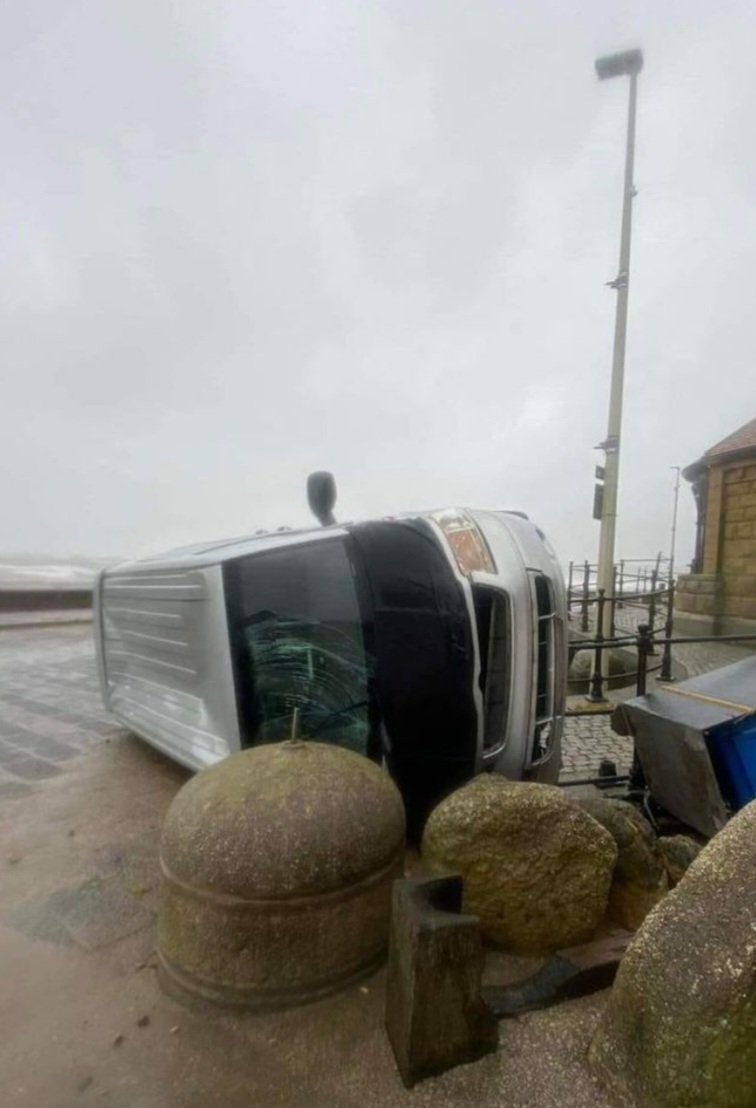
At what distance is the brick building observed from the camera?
46.6 feet

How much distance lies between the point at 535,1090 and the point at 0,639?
13.6 meters

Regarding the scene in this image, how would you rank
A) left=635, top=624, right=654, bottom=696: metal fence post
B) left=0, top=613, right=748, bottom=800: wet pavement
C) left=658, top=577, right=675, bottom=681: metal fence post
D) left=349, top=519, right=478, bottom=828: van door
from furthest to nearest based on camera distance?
1. left=658, top=577, right=675, bottom=681: metal fence post
2. left=0, top=613, right=748, bottom=800: wet pavement
3. left=635, top=624, right=654, bottom=696: metal fence post
4. left=349, top=519, right=478, bottom=828: van door

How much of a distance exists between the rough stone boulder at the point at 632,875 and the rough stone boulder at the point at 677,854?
15 centimetres

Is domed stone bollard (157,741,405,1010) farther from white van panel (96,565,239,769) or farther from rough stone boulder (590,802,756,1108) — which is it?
white van panel (96,565,239,769)

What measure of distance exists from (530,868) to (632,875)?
1.86 feet

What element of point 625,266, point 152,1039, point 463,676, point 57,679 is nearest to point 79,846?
point 152,1039

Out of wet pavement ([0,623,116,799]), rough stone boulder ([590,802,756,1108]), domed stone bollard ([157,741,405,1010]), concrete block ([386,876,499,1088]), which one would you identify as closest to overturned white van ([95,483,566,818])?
domed stone bollard ([157,741,405,1010])

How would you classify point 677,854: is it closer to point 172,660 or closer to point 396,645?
Answer: point 396,645

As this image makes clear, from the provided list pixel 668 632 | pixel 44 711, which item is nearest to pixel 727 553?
pixel 668 632

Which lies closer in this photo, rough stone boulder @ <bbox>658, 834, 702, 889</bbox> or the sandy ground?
the sandy ground

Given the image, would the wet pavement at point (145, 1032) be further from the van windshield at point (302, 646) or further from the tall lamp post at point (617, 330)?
the tall lamp post at point (617, 330)

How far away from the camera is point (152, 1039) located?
1.97 meters

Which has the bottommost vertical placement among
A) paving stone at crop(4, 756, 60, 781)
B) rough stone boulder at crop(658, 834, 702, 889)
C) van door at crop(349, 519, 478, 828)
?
paving stone at crop(4, 756, 60, 781)

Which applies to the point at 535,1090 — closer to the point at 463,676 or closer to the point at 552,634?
the point at 463,676
